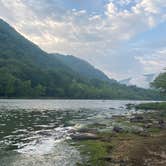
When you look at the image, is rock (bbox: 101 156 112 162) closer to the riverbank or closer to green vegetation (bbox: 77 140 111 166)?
the riverbank

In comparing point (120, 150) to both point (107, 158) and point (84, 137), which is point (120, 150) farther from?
point (84, 137)

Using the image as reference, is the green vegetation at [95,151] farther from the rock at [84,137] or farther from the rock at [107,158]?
the rock at [84,137]

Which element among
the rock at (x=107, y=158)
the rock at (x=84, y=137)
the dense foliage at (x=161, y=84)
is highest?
the dense foliage at (x=161, y=84)

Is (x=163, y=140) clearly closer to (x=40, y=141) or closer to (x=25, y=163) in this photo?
(x=40, y=141)

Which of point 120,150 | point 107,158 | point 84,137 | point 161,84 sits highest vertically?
point 161,84

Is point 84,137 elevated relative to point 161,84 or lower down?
lower down

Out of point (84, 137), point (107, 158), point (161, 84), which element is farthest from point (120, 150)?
point (161, 84)

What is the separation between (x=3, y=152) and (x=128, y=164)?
14.3 m

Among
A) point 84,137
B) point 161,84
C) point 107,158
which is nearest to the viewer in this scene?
point 107,158

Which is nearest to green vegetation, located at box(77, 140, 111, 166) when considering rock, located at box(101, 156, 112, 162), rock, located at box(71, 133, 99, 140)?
rock, located at box(101, 156, 112, 162)

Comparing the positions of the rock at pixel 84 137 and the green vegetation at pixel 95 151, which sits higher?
the rock at pixel 84 137

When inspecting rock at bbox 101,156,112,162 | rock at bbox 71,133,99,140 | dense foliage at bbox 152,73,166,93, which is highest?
dense foliage at bbox 152,73,166,93

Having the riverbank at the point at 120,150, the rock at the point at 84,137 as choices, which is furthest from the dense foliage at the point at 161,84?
the rock at the point at 84,137

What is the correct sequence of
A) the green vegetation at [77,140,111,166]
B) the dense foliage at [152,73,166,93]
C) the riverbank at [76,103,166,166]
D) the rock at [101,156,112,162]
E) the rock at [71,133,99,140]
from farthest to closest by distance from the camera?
the dense foliage at [152,73,166,93] < the rock at [71,133,99,140] < the rock at [101,156,112,162] < the green vegetation at [77,140,111,166] < the riverbank at [76,103,166,166]
